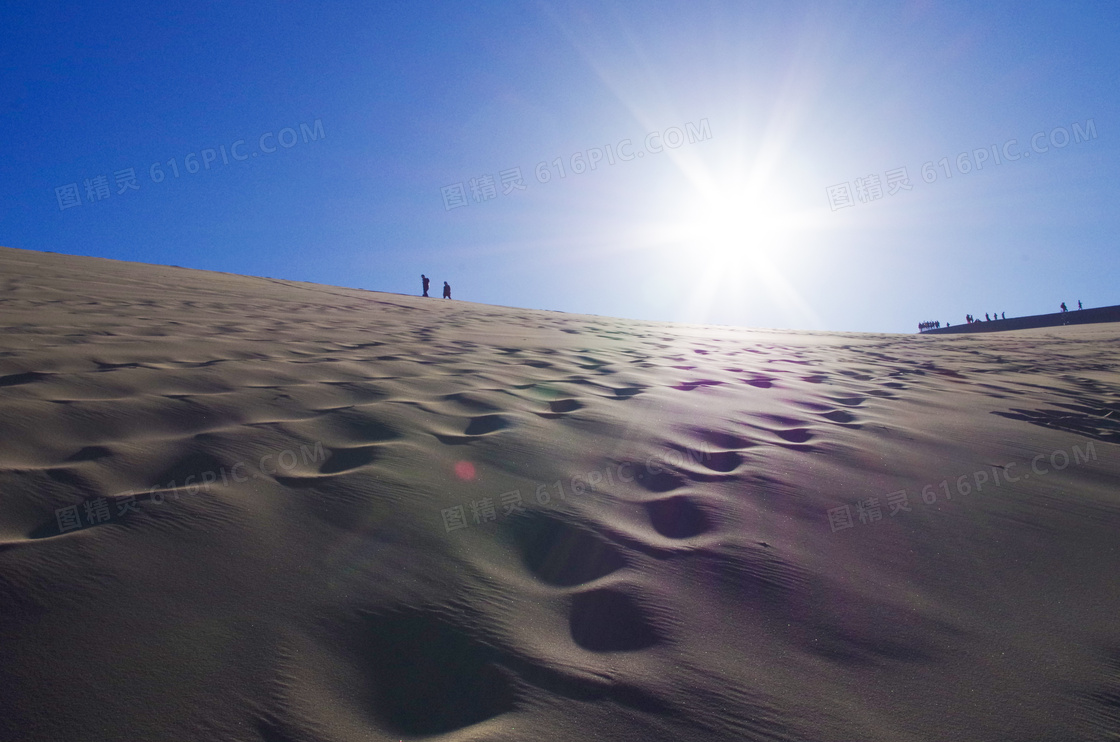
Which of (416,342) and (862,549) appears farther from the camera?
(416,342)

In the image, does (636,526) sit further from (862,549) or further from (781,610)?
(862,549)

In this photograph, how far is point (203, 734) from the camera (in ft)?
3.16

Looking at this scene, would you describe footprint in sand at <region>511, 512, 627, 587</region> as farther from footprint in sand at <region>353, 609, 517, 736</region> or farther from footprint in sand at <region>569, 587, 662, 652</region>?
footprint in sand at <region>353, 609, 517, 736</region>

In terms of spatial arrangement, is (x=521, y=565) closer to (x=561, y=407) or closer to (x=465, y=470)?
(x=465, y=470)

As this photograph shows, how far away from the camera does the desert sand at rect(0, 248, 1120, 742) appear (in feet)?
3.47

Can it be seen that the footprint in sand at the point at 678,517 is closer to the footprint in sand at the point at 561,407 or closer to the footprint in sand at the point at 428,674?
the footprint in sand at the point at 428,674

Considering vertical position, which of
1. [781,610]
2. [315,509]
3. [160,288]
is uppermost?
[160,288]

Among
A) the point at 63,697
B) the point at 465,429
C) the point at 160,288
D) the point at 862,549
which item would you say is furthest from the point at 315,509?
the point at 160,288

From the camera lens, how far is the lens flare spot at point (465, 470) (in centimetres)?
199

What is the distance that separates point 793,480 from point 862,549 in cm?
45

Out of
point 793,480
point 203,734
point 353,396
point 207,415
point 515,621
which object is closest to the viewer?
point 203,734

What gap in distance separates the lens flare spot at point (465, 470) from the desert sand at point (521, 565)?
18mm

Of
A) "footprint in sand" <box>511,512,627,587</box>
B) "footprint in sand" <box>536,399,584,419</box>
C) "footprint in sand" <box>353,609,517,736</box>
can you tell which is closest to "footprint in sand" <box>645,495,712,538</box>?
"footprint in sand" <box>511,512,627,587</box>

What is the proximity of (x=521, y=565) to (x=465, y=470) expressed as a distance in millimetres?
595
